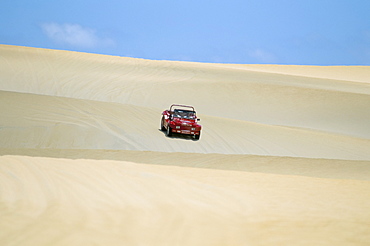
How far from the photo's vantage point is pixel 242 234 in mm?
5336

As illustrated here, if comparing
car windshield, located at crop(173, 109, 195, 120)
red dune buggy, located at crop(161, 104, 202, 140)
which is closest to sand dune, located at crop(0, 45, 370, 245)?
red dune buggy, located at crop(161, 104, 202, 140)

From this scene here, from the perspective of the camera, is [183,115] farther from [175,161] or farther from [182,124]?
[175,161]

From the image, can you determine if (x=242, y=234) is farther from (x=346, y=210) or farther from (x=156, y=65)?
(x=156, y=65)

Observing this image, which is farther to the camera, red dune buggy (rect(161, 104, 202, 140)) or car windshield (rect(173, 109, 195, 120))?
car windshield (rect(173, 109, 195, 120))

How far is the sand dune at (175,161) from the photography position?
5438 mm

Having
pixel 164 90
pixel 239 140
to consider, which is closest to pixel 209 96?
pixel 164 90

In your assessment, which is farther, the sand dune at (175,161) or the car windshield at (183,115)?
the car windshield at (183,115)

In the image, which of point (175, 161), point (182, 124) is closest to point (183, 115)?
point (182, 124)

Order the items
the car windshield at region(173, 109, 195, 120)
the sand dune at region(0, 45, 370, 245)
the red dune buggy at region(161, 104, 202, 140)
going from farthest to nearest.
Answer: the car windshield at region(173, 109, 195, 120), the red dune buggy at region(161, 104, 202, 140), the sand dune at region(0, 45, 370, 245)

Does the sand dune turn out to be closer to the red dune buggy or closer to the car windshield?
the red dune buggy

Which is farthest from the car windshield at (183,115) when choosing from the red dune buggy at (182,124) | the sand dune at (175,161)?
the sand dune at (175,161)

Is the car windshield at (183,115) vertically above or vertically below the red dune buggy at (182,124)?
above

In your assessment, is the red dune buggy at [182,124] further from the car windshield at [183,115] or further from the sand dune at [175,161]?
the sand dune at [175,161]

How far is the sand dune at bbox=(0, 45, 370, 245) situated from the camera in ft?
17.8
